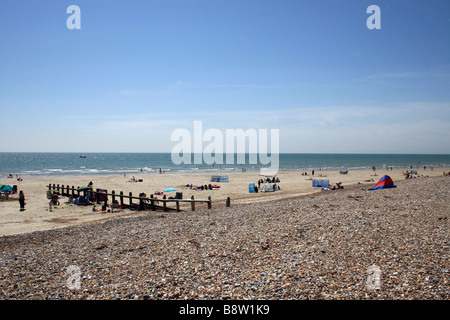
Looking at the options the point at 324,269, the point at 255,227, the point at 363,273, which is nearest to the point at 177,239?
the point at 255,227

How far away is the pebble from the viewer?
22.6ft

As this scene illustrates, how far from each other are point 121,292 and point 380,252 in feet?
24.6

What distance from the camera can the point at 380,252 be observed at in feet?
28.4

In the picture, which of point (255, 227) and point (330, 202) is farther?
point (330, 202)

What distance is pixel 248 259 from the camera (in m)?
8.74

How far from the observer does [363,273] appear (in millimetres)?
7363

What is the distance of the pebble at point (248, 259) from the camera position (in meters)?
6.89
